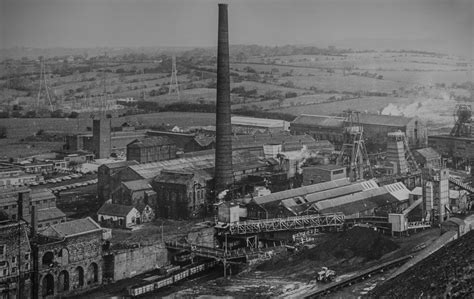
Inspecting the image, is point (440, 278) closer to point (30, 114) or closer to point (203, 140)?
point (203, 140)

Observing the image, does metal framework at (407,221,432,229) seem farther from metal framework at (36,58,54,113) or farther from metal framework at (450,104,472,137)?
metal framework at (36,58,54,113)

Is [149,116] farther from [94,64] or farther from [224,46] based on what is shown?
[224,46]

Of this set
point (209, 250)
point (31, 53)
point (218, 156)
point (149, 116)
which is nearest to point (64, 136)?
point (31, 53)

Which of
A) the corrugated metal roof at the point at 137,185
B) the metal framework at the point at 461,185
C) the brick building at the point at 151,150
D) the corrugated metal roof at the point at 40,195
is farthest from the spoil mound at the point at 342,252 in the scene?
the brick building at the point at 151,150

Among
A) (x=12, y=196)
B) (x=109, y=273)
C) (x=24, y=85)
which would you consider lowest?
(x=109, y=273)

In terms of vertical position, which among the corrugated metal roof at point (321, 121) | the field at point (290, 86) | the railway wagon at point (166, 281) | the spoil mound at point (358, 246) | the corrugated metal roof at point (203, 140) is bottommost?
the railway wagon at point (166, 281)

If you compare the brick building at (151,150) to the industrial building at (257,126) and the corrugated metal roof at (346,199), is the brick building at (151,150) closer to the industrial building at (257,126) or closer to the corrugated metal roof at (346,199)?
the industrial building at (257,126)

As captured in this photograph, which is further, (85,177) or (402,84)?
(402,84)
